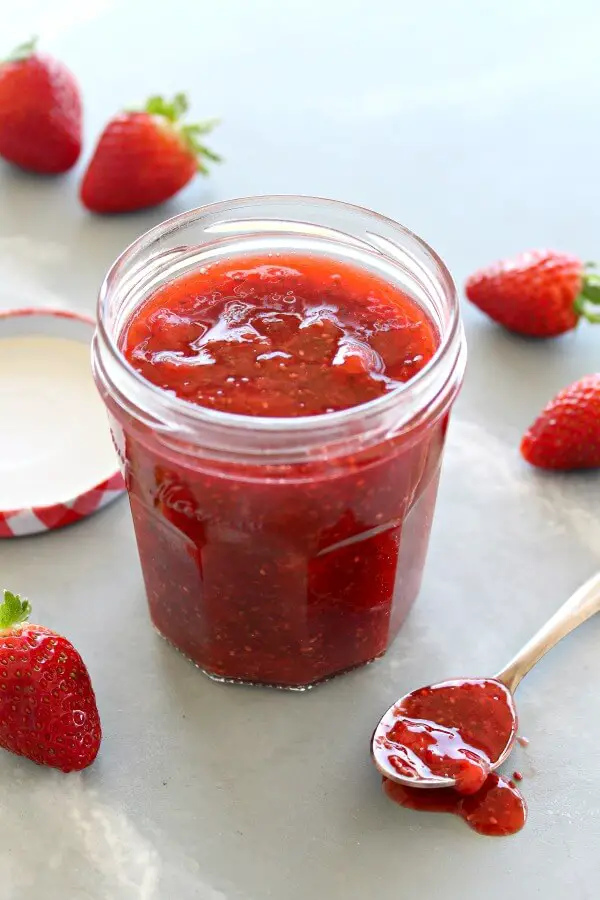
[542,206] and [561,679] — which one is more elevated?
[542,206]

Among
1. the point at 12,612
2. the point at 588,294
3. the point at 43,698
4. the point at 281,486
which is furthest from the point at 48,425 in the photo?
the point at 588,294

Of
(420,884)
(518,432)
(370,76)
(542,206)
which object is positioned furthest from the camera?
(370,76)

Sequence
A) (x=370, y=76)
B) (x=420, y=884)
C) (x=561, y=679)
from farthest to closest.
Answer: (x=370, y=76) < (x=561, y=679) < (x=420, y=884)

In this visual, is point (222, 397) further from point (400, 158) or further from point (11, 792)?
point (400, 158)

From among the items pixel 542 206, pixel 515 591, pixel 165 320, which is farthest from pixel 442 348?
pixel 542 206

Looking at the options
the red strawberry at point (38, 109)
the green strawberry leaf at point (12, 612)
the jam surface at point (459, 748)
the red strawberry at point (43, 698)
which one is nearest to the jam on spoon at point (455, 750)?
the jam surface at point (459, 748)

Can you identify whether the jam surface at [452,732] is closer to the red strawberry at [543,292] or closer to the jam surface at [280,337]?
the jam surface at [280,337]
